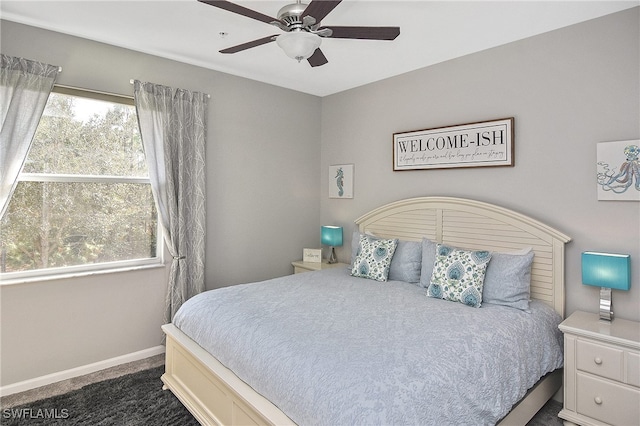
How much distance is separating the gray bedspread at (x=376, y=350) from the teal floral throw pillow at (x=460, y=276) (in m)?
0.08

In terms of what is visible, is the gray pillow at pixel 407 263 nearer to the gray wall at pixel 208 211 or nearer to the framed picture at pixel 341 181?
the framed picture at pixel 341 181

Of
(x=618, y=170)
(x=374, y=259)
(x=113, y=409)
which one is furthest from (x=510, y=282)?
(x=113, y=409)

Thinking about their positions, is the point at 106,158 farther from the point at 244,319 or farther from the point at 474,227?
the point at 474,227

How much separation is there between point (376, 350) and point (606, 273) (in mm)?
1681

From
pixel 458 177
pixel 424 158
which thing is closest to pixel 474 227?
pixel 458 177

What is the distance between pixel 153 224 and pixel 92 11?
1.76 metres

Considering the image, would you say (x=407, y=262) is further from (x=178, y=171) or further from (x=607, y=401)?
(x=178, y=171)

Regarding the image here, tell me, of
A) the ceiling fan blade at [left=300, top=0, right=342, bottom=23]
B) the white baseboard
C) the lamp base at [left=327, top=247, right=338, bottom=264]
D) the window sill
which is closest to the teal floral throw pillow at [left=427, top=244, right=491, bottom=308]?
the lamp base at [left=327, top=247, right=338, bottom=264]

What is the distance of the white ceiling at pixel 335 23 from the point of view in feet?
8.05

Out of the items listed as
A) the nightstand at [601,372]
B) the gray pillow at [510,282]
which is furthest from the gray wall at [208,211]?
the nightstand at [601,372]

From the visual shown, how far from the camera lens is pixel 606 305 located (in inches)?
95.3

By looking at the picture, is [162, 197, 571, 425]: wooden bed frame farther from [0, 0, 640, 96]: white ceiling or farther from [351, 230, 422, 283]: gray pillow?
[0, 0, 640, 96]: white ceiling

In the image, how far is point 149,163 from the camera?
10.6 feet

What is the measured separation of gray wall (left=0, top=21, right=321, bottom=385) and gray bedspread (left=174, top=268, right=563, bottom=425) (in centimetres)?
94
